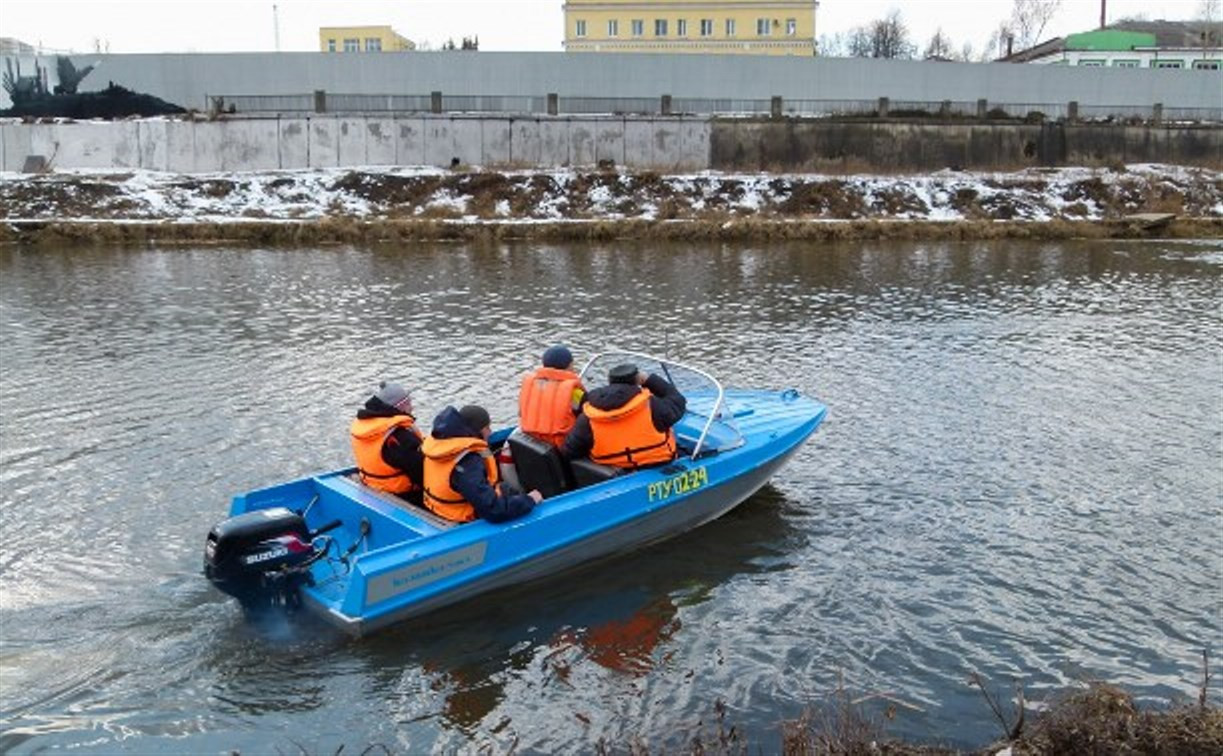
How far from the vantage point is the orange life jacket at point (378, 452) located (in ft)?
26.2

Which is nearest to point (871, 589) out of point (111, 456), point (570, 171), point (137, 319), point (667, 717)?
point (667, 717)

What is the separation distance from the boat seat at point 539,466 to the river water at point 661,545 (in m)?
0.74

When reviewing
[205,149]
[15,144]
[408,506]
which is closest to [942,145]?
[205,149]

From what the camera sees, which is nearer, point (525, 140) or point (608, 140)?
point (525, 140)

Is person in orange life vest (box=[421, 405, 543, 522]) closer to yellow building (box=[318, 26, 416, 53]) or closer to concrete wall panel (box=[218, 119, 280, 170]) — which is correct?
concrete wall panel (box=[218, 119, 280, 170])

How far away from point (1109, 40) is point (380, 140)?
52.2 m

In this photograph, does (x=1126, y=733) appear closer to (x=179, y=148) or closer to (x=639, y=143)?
(x=639, y=143)

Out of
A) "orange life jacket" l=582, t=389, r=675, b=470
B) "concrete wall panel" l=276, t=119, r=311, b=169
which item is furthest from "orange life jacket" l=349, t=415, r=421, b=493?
"concrete wall panel" l=276, t=119, r=311, b=169

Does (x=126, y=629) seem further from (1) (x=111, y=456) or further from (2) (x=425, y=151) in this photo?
(2) (x=425, y=151)

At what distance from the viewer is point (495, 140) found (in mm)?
40062

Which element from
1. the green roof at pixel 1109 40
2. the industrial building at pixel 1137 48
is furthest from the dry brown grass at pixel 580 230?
the green roof at pixel 1109 40

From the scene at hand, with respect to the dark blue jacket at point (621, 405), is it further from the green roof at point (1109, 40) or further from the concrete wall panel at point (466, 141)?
the green roof at point (1109, 40)

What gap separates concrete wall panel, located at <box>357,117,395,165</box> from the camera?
1551 inches

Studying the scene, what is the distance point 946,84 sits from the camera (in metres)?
45.6
